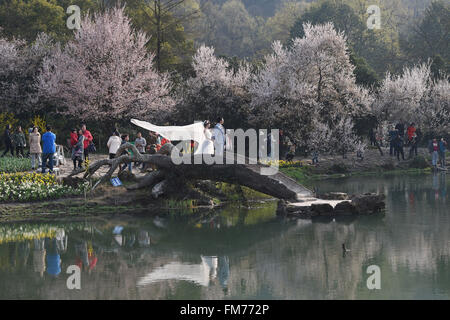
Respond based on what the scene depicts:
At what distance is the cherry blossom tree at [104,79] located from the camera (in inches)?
1374

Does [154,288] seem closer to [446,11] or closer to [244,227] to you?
[244,227]

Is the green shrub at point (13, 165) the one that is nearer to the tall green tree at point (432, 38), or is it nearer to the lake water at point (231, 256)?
the lake water at point (231, 256)

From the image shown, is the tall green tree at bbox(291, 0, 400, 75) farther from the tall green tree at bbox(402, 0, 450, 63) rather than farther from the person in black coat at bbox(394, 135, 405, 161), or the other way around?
the person in black coat at bbox(394, 135, 405, 161)

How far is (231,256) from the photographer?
13.2 metres

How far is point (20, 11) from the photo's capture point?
48.2 meters

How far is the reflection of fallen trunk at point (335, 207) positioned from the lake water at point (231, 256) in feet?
1.54

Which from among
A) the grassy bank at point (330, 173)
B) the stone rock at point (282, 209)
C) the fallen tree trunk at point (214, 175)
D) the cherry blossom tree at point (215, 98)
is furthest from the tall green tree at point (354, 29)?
the stone rock at point (282, 209)

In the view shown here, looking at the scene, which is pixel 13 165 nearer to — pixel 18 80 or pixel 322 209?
pixel 322 209

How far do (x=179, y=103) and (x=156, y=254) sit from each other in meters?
24.6

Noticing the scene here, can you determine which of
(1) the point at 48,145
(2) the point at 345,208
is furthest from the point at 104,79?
(2) the point at 345,208

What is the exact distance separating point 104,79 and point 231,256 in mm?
23823

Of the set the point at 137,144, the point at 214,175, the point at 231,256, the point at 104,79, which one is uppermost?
the point at 104,79

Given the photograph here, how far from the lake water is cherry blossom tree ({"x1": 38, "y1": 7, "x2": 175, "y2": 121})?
17286 mm

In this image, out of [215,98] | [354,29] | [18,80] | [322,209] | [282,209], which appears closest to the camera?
[322,209]
